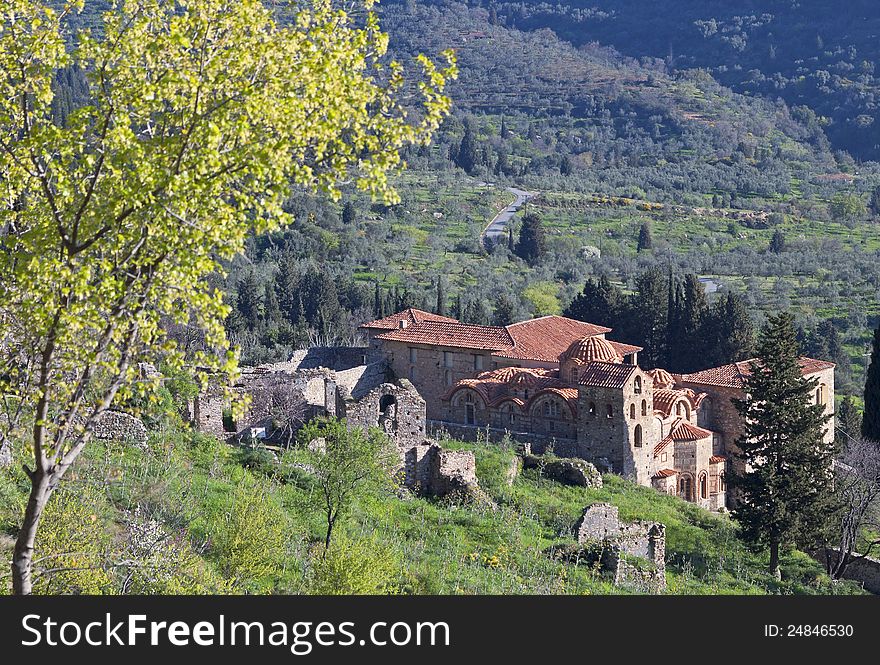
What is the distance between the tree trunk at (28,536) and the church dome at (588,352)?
1185 inches

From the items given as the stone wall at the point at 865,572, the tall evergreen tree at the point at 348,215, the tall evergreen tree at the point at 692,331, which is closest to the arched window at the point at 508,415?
the stone wall at the point at 865,572

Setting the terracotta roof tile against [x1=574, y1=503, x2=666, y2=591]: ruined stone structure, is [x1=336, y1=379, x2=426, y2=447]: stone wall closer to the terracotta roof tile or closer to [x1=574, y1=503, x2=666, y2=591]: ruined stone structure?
[x1=574, y1=503, x2=666, y2=591]: ruined stone structure

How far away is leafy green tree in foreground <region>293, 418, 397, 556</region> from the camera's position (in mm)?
23906

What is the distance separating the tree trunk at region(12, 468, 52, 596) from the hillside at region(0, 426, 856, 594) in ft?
3.53

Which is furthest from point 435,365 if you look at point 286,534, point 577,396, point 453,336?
point 286,534

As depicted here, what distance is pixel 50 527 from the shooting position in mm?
17547

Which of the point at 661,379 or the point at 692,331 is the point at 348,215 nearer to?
the point at 692,331

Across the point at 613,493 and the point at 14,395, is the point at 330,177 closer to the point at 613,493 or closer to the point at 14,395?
the point at 14,395

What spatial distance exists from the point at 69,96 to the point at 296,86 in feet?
235

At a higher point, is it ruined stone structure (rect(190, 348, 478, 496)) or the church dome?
the church dome

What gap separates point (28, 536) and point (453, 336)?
35815 millimetres

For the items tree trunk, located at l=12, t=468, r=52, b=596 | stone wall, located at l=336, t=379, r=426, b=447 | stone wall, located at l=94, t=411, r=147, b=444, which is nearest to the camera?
tree trunk, located at l=12, t=468, r=52, b=596

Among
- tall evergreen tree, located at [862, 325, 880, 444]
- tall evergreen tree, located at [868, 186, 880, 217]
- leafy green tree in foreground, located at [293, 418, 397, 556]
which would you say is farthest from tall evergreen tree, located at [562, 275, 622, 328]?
tall evergreen tree, located at [868, 186, 880, 217]

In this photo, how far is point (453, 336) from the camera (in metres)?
48.2
